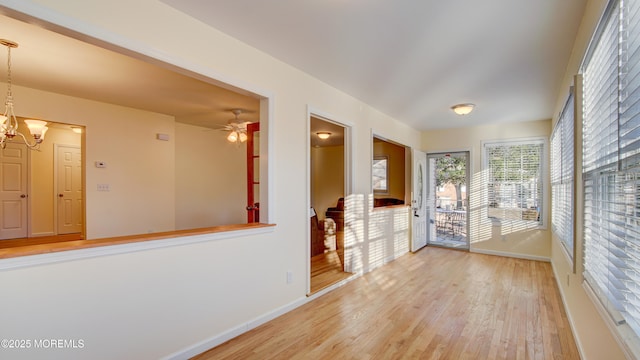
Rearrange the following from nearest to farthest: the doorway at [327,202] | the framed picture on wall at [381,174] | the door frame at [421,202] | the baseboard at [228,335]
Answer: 1. the baseboard at [228,335]
2. the doorway at [327,202]
3. the door frame at [421,202]
4. the framed picture on wall at [381,174]

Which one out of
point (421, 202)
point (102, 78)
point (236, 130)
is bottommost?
point (421, 202)

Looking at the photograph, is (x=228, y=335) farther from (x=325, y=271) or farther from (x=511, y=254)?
(x=511, y=254)

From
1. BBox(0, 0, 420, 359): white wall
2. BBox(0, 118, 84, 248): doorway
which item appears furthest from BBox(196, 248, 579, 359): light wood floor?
BBox(0, 118, 84, 248): doorway

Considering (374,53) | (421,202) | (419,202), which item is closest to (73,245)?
(374,53)

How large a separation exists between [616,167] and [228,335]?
275 centimetres

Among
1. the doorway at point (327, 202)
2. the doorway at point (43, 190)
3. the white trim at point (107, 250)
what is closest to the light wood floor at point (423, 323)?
the doorway at point (327, 202)

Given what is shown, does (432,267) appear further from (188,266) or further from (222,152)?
(222,152)

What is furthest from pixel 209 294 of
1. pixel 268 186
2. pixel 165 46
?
pixel 165 46

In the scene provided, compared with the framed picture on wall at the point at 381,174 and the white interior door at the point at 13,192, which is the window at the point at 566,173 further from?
the white interior door at the point at 13,192

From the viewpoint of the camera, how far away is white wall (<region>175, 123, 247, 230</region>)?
19.8ft

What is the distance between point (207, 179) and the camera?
6473mm

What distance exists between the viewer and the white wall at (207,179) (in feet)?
19.8

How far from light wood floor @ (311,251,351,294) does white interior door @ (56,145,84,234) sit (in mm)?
5480

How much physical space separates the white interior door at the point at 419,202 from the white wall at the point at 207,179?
3.88 m
